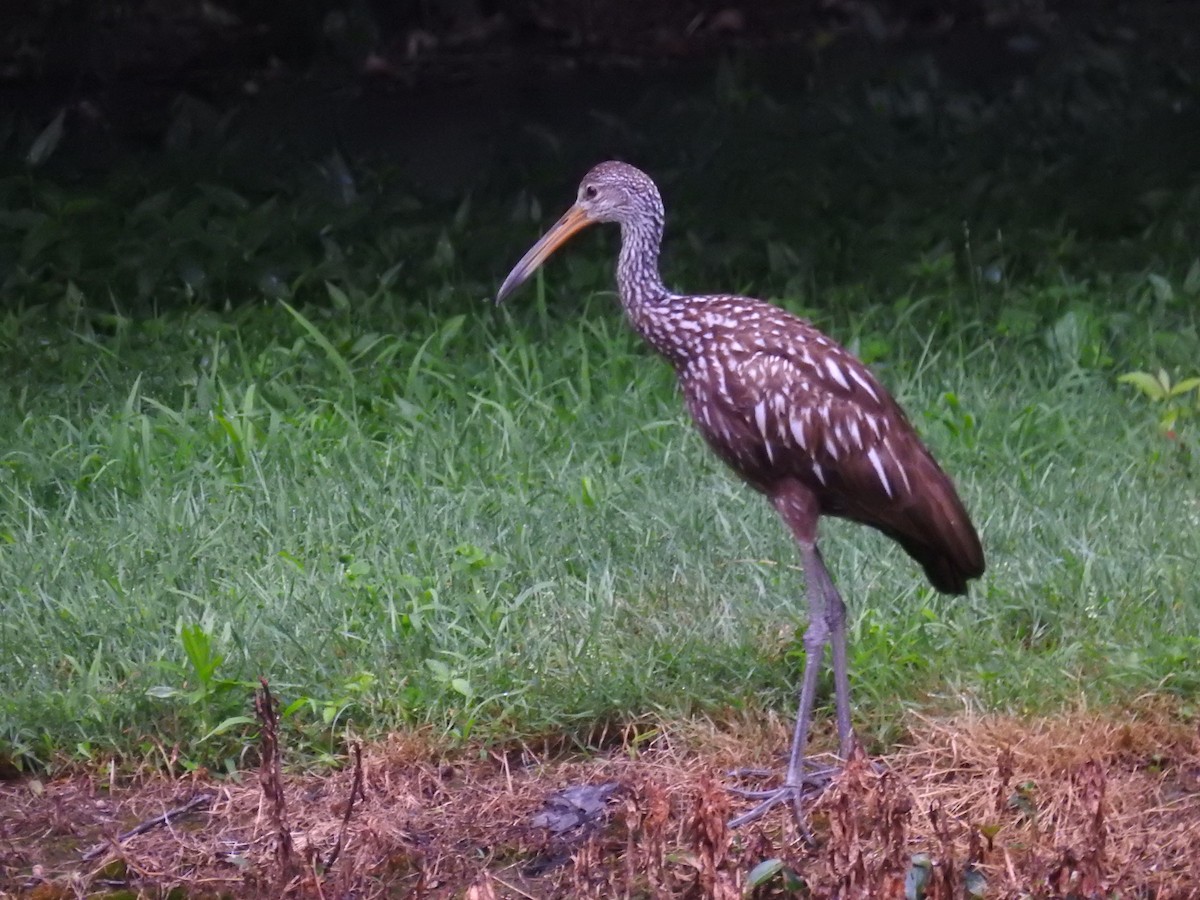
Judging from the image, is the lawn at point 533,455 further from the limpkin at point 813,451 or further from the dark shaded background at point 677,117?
the limpkin at point 813,451

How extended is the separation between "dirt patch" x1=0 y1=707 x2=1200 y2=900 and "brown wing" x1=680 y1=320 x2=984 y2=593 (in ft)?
1.57

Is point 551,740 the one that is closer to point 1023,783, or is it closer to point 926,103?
point 1023,783

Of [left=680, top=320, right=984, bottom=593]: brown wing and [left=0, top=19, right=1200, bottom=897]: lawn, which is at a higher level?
[left=680, top=320, right=984, bottom=593]: brown wing

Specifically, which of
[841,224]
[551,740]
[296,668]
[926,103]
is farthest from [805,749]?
[926,103]

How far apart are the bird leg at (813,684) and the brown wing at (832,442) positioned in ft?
0.64

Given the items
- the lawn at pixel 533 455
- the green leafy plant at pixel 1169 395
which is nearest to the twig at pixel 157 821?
the lawn at pixel 533 455

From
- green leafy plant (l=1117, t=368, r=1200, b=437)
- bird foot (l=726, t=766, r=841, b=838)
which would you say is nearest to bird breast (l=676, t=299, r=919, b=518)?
bird foot (l=726, t=766, r=841, b=838)

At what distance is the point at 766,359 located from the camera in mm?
4320

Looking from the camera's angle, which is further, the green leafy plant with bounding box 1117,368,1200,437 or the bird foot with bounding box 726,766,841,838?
the green leafy plant with bounding box 1117,368,1200,437

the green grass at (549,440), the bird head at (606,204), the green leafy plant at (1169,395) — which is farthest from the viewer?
the green leafy plant at (1169,395)

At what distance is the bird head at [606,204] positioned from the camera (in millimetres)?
4762

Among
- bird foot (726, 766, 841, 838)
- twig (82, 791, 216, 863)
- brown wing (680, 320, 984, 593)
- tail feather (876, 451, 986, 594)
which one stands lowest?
twig (82, 791, 216, 863)

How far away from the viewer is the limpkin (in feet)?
14.0

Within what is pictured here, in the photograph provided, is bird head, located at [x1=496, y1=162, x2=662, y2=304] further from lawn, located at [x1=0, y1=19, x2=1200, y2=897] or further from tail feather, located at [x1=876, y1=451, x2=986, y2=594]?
tail feather, located at [x1=876, y1=451, x2=986, y2=594]
